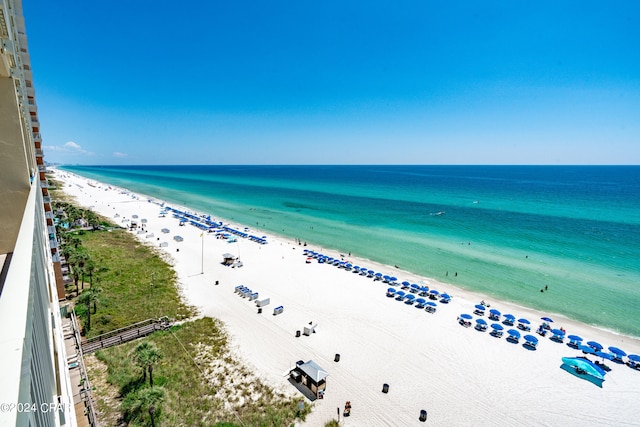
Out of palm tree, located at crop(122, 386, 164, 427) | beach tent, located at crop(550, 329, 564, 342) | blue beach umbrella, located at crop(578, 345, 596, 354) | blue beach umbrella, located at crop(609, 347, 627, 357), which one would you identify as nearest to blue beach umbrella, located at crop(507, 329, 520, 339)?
beach tent, located at crop(550, 329, 564, 342)

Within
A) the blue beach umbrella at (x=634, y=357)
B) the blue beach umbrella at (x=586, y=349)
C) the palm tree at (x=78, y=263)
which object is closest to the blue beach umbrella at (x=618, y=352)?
the blue beach umbrella at (x=634, y=357)

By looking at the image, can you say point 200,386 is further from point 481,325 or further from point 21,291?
point 481,325

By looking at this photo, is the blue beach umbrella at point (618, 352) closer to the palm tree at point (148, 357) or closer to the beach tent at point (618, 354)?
the beach tent at point (618, 354)

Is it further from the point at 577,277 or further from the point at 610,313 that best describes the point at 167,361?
the point at 577,277

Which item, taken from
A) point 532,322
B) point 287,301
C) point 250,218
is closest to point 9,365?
point 287,301

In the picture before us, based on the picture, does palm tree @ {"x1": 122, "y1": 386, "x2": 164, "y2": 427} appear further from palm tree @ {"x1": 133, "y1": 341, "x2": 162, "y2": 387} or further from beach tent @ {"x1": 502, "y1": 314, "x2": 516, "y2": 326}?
beach tent @ {"x1": 502, "y1": 314, "x2": 516, "y2": 326}

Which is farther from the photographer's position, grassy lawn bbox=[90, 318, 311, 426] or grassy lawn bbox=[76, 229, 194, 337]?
grassy lawn bbox=[76, 229, 194, 337]
